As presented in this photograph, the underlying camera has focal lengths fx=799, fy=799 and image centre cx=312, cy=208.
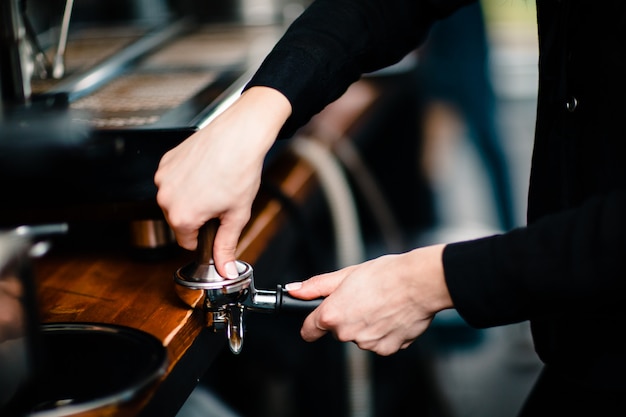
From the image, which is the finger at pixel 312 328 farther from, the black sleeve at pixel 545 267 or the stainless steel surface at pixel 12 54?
the stainless steel surface at pixel 12 54

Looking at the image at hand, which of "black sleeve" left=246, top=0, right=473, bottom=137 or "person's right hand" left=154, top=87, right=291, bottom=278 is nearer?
"person's right hand" left=154, top=87, right=291, bottom=278

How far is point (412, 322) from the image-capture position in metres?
0.91

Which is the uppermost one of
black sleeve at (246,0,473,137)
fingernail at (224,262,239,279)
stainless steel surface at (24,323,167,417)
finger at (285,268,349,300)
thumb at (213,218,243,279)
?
black sleeve at (246,0,473,137)

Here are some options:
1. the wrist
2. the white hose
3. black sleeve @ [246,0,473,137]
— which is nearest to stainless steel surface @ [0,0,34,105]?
black sleeve @ [246,0,473,137]

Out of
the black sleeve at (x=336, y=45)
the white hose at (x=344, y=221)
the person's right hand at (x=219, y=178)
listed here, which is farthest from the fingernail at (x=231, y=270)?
the white hose at (x=344, y=221)

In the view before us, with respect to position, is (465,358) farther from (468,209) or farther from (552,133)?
(552,133)

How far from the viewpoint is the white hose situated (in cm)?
182

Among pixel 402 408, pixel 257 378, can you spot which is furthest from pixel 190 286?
pixel 402 408

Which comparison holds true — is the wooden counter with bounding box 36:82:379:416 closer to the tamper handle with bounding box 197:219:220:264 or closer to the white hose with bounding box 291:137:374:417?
the tamper handle with bounding box 197:219:220:264

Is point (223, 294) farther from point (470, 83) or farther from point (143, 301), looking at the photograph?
point (470, 83)

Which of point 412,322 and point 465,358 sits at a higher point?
point 412,322

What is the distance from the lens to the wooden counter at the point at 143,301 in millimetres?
822

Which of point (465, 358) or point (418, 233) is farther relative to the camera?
point (418, 233)

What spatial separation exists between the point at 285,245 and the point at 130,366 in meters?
0.54
